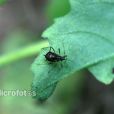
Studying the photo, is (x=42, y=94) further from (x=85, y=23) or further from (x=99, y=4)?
(x=99, y=4)

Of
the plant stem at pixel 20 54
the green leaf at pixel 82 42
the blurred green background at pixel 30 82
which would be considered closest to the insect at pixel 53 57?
the green leaf at pixel 82 42

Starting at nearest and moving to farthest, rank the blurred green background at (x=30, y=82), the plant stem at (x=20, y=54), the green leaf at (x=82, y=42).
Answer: the green leaf at (x=82, y=42) < the plant stem at (x=20, y=54) < the blurred green background at (x=30, y=82)

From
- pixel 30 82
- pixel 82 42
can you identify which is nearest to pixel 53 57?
pixel 82 42

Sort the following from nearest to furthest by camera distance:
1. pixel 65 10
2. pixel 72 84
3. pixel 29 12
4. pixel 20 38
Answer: pixel 65 10 < pixel 72 84 < pixel 20 38 < pixel 29 12

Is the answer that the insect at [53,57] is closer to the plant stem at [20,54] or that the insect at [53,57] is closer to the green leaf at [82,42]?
the green leaf at [82,42]

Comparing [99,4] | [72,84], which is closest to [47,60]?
[99,4]

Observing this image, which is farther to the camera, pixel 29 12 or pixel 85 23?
pixel 29 12

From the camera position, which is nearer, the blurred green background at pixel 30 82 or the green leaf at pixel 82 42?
the green leaf at pixel 82 42
